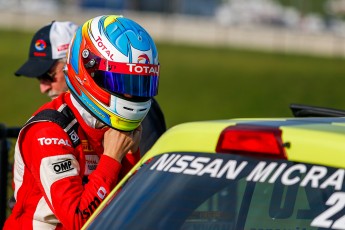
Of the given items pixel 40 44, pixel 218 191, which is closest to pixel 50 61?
pixel 40 44

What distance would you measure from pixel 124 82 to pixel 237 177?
1.10 meters

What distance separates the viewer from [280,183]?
334cm

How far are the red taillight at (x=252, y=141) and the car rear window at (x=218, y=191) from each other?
0.11ft

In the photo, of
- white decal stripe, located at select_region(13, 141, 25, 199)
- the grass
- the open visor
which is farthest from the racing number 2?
the grass

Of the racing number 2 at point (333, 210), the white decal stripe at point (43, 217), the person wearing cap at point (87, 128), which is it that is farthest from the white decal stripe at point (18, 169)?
the racing number 2 at point (333, 210)

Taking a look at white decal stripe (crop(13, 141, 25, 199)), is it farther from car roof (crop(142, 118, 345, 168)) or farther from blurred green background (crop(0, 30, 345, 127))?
blurred green background (crop(0, 30, 345, 127))

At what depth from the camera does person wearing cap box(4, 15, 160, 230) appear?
13.6ft

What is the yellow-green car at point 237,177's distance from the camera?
3.17 m

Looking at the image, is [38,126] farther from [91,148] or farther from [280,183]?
[280,183]

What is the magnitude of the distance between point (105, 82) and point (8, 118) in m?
20.0

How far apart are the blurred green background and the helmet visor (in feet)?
61.2

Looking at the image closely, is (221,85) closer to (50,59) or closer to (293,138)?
(50,59)

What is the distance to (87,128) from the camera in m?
4.46

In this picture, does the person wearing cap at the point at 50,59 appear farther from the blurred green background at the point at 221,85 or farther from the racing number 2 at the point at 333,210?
the blurred green background at the point at 221,85
